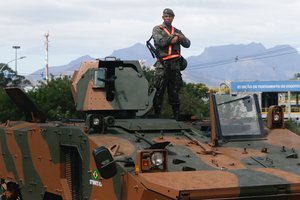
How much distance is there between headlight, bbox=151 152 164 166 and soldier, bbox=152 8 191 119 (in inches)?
152

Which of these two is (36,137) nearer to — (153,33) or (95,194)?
(95,194)

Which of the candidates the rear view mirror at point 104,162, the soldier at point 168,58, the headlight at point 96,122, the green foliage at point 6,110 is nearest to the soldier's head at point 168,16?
the soldier at point 168,58

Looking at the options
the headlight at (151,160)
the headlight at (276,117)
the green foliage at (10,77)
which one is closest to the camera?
the headlight at (151,160)

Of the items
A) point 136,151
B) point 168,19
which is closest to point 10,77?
point 168,19

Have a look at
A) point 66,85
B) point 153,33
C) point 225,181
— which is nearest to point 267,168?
point 225,181

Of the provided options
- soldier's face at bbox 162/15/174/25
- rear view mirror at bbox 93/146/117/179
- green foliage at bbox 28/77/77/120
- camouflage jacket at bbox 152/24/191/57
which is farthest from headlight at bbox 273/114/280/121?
green foliage at bbox 28/77/77/120

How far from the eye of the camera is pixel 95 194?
877cm

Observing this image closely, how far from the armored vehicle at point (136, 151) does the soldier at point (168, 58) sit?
0.35 metres

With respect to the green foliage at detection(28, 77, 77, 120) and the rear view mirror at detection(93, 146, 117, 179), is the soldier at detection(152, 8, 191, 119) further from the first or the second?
the green foliage at detection(28, 77, 77, 120)

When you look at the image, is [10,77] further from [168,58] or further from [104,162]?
[104,162]

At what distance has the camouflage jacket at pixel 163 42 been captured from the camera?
1186cm

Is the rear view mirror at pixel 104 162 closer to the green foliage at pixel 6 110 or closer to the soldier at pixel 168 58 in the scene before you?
the soldier at pixel 168 58

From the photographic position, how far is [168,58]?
12.0 metres

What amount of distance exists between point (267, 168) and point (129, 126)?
2118 mm
